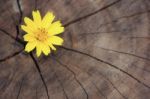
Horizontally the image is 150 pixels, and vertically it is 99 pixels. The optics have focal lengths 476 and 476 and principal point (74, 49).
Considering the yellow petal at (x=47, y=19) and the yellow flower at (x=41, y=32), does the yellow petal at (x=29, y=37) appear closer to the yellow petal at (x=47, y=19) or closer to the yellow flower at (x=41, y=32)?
the yellow flower at (x=41, y=32)

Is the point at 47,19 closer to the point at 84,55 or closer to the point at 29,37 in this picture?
the point at 29,37

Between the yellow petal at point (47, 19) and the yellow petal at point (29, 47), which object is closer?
the yellow petal at point (29, 47)

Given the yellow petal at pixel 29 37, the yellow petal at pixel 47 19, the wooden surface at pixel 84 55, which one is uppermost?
the yellow petal at pixel 47 19

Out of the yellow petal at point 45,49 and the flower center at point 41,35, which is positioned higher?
the flower center at point 41,35

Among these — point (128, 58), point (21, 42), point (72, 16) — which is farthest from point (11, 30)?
point (128, 58)

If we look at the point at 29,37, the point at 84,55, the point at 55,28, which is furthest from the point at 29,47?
the point at 84,55

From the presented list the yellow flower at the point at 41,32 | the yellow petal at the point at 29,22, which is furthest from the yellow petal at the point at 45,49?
the yellow petal at the point at 29,22

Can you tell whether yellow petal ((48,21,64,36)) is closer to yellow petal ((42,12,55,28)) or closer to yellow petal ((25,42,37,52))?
yellow petal ((42,12,55,28))
